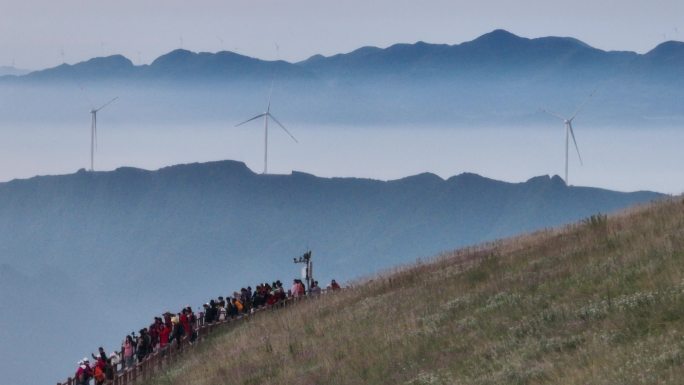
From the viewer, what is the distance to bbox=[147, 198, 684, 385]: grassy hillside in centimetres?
2359

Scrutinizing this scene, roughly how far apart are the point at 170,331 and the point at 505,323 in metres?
15.8

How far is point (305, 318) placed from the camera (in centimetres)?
4069

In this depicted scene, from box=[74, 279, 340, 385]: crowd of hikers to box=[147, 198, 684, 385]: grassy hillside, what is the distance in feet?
3.24

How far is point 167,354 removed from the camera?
4075 cm

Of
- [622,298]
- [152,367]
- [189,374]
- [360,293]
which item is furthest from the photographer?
[360,293]

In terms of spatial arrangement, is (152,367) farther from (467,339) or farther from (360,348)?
(467,339)

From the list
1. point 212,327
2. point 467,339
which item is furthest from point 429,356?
point 212,327

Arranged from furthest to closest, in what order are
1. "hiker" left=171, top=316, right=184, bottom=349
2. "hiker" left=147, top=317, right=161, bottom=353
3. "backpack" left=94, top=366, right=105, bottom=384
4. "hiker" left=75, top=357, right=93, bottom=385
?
"hiker" left=171, top=316, right=184, bottom=349, "hiker" left=147, top=317, right=161, bottom=353, "hiker" left=75, top=357, right=93, bottom=385, "backpack" left=94, top=366, right=105, bottom=384

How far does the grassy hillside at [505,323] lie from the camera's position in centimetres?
2359

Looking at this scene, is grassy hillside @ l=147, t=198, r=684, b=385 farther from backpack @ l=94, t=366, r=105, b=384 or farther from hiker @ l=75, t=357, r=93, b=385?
hiker @ l=75, t=357, r=93, b=385

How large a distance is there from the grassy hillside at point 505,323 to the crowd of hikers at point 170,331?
99cm

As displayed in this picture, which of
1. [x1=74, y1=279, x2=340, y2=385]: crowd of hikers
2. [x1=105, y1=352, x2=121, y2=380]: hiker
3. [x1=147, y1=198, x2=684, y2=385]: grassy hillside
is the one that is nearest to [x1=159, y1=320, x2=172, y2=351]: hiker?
[x1=74, y1=279, x2=340, y2=385]: crowd of hikers

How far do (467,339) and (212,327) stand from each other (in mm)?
18097

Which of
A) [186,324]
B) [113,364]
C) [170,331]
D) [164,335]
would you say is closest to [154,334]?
[164,335]
